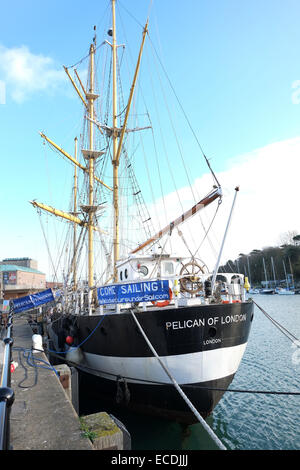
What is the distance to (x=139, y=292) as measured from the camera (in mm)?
8383

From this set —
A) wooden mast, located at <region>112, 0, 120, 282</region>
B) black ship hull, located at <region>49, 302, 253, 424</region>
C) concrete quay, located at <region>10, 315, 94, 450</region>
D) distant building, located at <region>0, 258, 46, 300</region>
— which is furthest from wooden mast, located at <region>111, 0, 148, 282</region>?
distant building, located at <region>0, 258, 46, 300</region>

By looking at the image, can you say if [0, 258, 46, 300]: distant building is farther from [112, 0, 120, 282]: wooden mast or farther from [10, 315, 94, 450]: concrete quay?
[10, 315, 94, 450]: concrete quay

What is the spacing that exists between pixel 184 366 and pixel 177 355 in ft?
1.17

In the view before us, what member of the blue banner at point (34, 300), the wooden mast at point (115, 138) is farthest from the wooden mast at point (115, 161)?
the blue banner at point (34, 300)

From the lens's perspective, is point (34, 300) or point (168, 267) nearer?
point (168, 267)

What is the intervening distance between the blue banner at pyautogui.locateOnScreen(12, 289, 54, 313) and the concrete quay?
27.7ft

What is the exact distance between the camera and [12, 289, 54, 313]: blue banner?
1596 centimetres

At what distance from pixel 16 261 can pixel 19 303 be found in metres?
103

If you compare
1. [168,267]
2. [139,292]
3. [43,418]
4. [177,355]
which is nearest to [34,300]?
[168,267]

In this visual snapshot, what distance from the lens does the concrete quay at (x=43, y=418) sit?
4.25 m

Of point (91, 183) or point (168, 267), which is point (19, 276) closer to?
point (91, 183)

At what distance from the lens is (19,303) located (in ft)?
56.0

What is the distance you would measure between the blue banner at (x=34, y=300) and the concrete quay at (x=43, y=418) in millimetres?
8457
